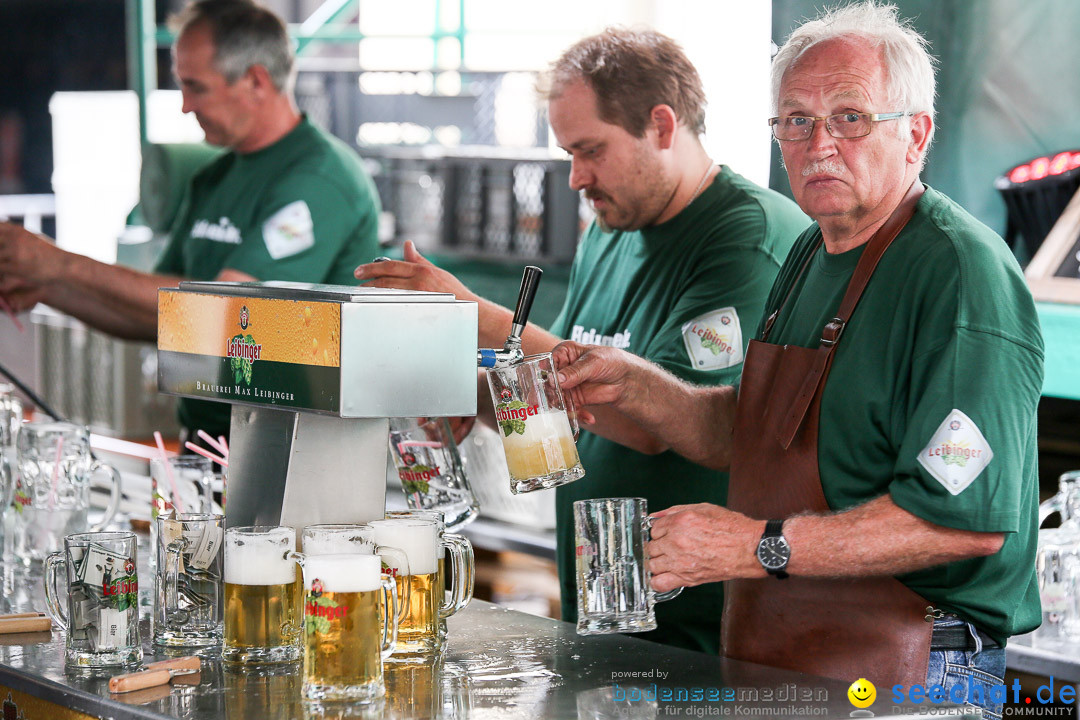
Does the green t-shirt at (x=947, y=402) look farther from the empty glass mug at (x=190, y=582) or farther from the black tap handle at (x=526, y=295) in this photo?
the empty glass mug at (x=190, y=582)

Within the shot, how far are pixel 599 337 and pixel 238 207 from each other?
1287mm

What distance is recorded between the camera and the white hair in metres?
2.01

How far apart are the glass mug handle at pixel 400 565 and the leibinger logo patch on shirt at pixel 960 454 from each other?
2.34ft

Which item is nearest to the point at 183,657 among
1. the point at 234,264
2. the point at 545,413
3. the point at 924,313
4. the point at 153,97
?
the point at 545,413

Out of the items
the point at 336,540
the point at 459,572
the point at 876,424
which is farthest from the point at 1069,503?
the point at 336,540

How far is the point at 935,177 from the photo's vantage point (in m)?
3.44

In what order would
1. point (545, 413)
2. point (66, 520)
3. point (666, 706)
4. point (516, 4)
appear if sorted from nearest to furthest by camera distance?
point (666, 706) < point (545, 413) < point (66, 520) < point (516, 4)

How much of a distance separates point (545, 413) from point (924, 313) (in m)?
0.55

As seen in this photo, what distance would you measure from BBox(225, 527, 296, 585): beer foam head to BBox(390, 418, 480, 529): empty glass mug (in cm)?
42

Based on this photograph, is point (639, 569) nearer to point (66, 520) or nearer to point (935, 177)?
point (66, 520)

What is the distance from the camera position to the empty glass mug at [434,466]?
217cm

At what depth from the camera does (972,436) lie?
5.86 feet

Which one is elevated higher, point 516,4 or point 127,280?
point 516,4

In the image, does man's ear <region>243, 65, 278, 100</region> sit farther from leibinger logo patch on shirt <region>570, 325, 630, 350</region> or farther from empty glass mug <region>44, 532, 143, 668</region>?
empty glass mug <region>44, 532, 143, 668</region>
